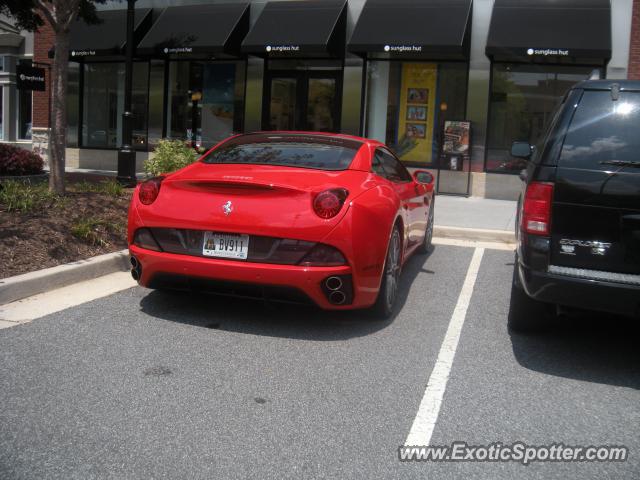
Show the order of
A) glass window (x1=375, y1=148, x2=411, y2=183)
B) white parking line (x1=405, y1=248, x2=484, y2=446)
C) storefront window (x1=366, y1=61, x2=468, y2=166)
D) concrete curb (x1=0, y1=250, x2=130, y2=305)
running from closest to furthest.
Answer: white parking line (x1=405, y1=248, x2=484, y2=446)
concrete curb (x1=0, y1=250, x2=130, y2=305)
glass window (x1=375, y1=148, x2=411, y2=183)
storefront window (x1=366, y1=61, x2=468, y2=166)

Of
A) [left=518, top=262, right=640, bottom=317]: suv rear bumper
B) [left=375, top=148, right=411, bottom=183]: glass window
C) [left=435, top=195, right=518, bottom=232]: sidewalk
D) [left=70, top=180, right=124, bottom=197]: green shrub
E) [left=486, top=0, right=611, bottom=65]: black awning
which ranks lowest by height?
[left=435, top=195, right=518, bottom=232]: sidewalk

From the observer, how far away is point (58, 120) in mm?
8648

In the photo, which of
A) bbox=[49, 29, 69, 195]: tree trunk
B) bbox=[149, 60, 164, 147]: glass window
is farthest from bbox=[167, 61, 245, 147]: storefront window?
bbox=[49, 29, 69, 195]: tree trunk

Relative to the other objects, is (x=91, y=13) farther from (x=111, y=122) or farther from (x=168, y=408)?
(x=168, y=408)

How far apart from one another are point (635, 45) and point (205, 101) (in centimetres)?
1019

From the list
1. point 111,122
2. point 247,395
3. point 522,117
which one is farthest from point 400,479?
point 111,122

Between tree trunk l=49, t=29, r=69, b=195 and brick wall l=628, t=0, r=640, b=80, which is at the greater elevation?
brick wall l=628, t=0, r=640, b=80

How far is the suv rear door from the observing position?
4.09 m

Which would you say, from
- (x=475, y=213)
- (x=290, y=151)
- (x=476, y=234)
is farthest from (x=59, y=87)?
(x=475, y=213)

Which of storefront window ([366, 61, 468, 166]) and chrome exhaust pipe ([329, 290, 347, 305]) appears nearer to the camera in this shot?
chrome exhaust pipe ([329, 290, 347, 305])

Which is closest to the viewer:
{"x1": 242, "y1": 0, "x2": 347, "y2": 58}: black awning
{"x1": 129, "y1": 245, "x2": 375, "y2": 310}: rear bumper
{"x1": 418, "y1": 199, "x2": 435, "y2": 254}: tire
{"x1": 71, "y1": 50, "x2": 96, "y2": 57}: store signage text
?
{"x1": 129, "y1": 245, "x2": 375, "y2": 310}: rear bumper

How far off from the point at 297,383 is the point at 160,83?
15.5 meters

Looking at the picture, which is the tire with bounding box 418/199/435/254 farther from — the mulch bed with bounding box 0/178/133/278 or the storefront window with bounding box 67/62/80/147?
the storefront window with bounding box 67/62/80/147

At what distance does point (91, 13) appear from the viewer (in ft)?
39.5
